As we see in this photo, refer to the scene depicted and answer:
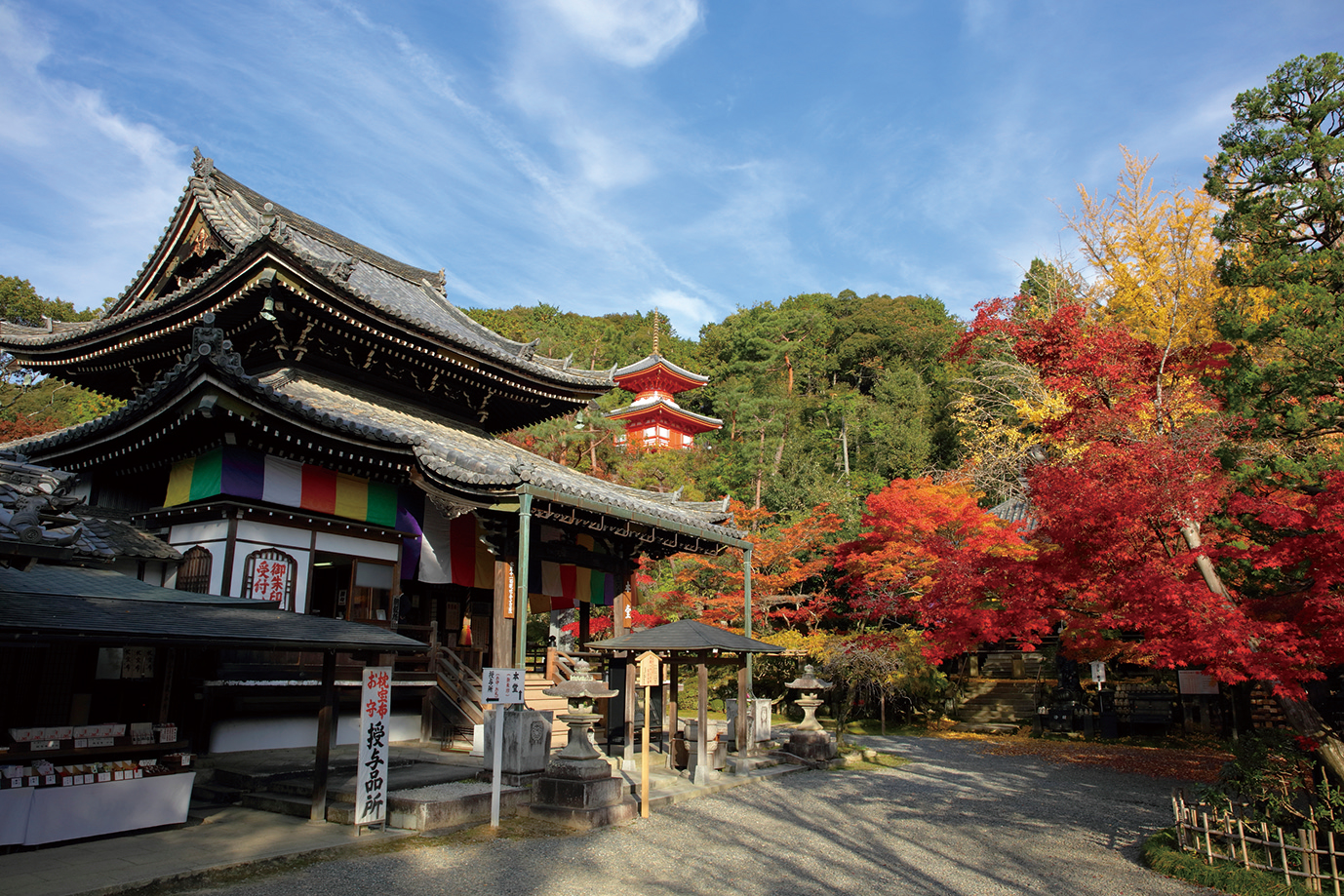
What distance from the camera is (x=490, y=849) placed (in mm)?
7527

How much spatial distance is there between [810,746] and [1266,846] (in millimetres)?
7833

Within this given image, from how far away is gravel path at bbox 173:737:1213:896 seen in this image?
6.61 meters

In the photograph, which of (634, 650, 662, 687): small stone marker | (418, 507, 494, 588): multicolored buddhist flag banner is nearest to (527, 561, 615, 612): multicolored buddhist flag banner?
(418, 507, 494, 588): multicolored buddhist flag banner

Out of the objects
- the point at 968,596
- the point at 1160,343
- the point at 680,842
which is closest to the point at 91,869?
the point at 680,842

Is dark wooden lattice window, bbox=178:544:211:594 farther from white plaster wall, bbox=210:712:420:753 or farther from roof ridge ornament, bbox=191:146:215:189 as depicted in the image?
roof ridge ornament, bbox=191:146:215:189

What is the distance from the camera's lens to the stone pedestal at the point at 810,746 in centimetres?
1389

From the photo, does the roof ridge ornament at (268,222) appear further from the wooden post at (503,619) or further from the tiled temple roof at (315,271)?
the wooden post at (503,619)

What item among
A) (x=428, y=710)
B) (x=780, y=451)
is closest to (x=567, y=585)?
(x=428, y=710)

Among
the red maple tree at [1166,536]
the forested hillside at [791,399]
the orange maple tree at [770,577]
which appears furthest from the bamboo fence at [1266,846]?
the forested hillside at [791,399]

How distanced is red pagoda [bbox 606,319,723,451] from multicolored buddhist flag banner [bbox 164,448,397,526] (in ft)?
113

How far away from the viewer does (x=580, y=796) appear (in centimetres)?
871

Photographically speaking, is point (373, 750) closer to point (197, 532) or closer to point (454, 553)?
point (197, 532)

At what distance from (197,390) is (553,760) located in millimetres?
6234

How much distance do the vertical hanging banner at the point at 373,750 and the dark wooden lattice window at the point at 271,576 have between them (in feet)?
11.0
